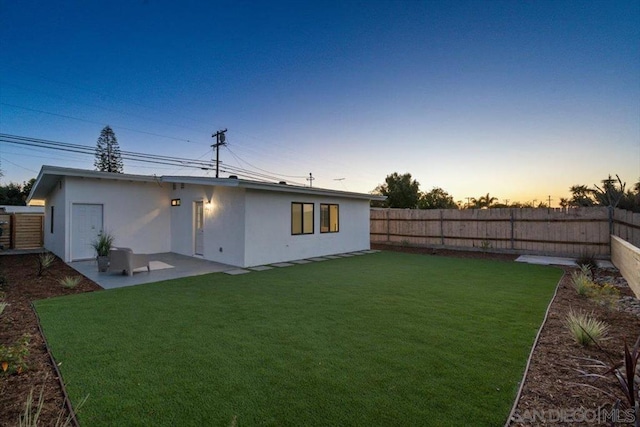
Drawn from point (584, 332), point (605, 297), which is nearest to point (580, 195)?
point (605, 297)

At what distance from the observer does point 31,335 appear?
3939mm

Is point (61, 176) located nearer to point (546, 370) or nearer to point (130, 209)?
point (130, 209)

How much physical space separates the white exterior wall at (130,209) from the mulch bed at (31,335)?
7.85 feet

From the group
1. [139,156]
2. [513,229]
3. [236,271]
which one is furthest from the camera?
[139,156]

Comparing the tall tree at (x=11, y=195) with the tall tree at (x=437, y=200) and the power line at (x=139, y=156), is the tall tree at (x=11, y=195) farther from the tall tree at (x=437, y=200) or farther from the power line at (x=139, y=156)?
the tall tree at (x=437, y=200)

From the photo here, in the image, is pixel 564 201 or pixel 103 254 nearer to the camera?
pixel 103 254

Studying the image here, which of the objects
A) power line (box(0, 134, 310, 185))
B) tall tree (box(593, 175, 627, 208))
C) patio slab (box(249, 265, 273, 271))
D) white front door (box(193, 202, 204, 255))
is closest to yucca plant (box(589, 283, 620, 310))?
patio slab (box(249, 265, 273, 271))

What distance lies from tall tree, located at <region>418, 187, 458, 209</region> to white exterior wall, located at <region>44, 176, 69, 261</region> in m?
22.0

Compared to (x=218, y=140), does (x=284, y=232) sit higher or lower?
lower

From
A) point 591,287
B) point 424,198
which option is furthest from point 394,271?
point 424,198

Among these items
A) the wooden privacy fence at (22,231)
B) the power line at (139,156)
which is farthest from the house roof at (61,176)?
the power line at (139,156)

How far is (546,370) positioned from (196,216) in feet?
35.9

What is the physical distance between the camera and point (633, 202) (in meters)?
16.2

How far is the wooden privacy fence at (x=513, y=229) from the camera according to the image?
1026 centimetres
